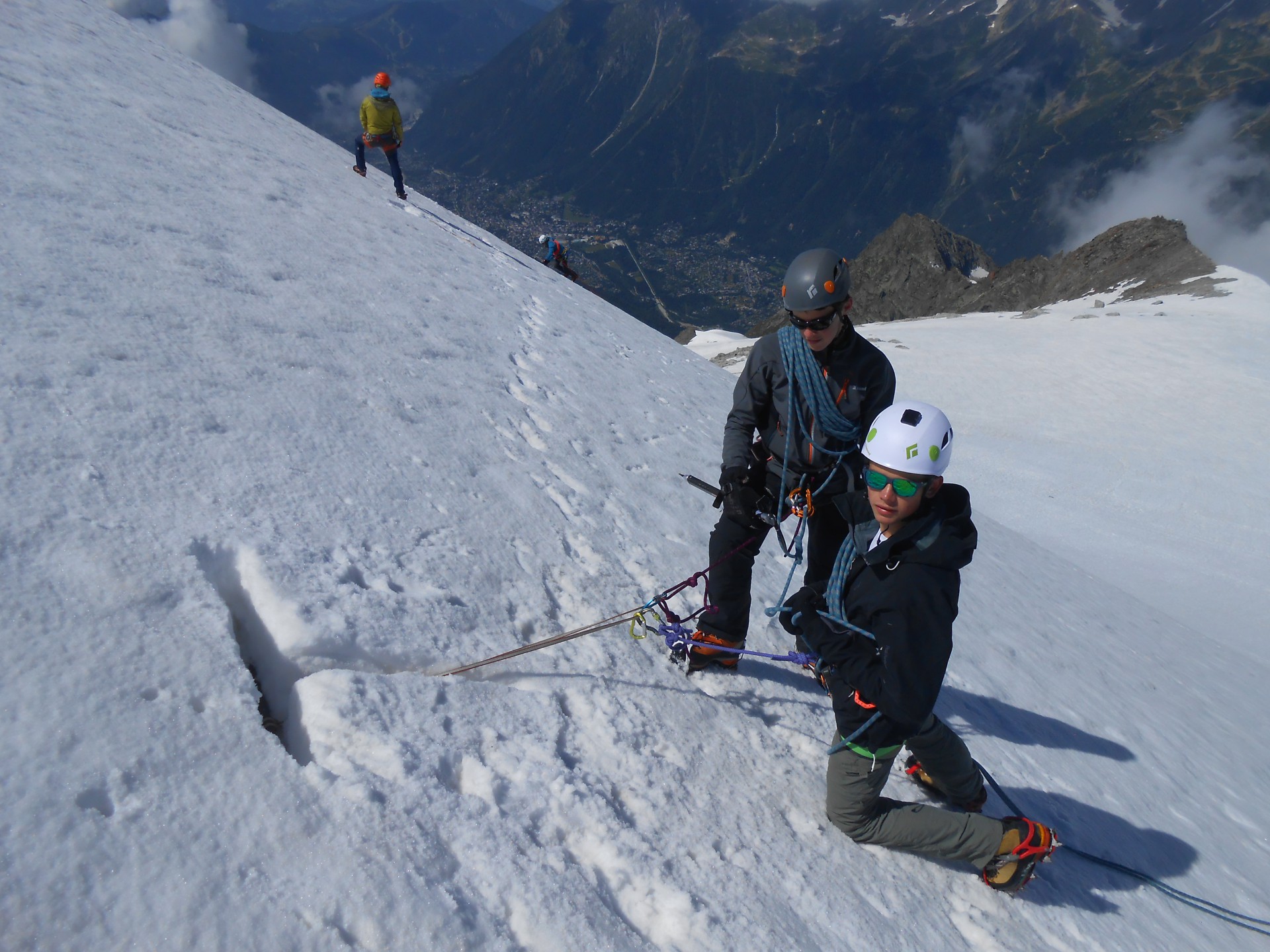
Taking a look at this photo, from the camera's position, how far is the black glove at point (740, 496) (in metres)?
3.97

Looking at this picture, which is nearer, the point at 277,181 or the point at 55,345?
the point at 55,345

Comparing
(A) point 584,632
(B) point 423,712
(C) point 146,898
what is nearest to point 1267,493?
(A) point 584,632

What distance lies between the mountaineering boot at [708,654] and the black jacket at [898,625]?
92 centimetres

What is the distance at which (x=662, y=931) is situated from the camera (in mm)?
2553

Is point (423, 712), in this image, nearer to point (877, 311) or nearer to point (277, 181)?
point (277, 181)

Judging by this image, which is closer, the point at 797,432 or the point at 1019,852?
the point at 1019,852

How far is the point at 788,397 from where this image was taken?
388 centimetres

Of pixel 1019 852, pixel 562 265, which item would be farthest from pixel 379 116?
pixel 1019 852

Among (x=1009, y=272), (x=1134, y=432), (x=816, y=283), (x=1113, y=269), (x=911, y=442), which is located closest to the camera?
(x=911, y=442)

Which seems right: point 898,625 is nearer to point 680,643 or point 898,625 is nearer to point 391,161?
point 680,643

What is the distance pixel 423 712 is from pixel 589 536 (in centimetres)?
220

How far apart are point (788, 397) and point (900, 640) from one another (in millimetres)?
1541

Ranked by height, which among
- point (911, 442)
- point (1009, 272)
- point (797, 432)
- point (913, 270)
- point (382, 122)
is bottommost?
point (797, 432)

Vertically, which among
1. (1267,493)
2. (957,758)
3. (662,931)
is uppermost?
(1267,493)
